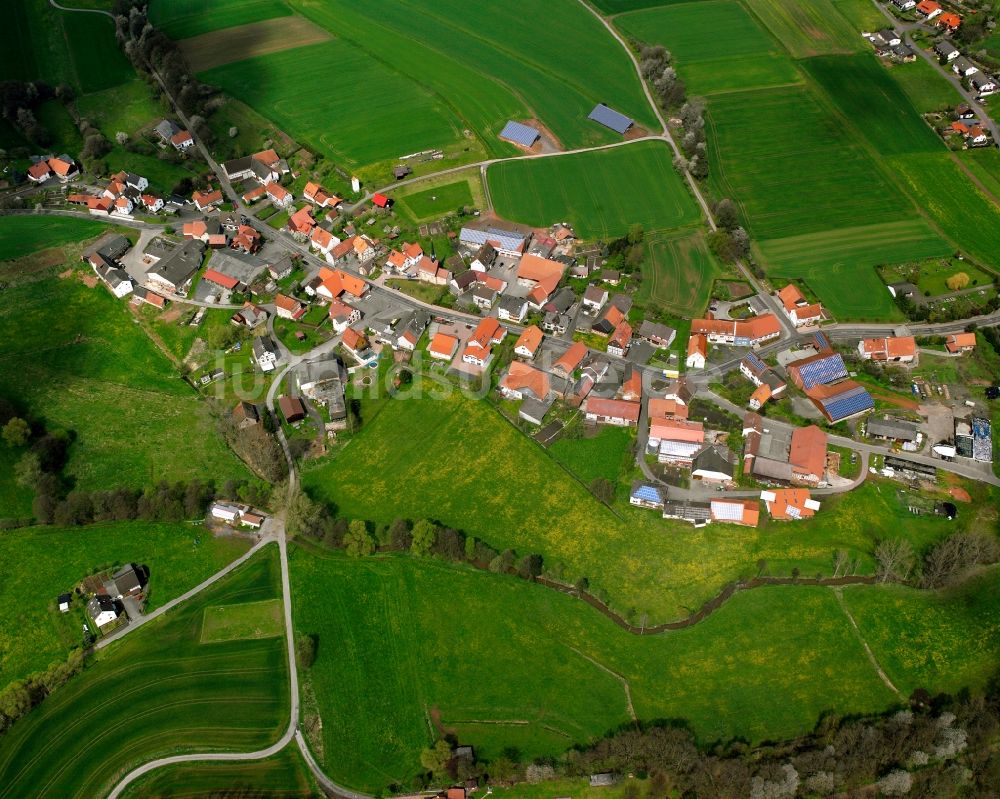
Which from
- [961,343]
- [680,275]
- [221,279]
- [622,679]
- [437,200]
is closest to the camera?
[622,679]

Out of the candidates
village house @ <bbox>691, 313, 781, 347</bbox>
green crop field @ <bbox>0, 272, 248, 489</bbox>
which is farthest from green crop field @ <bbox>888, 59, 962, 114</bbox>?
green crop field @ <bbox>0, 272, 248, 489</bbox>

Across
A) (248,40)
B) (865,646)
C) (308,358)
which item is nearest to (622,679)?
(865,646)

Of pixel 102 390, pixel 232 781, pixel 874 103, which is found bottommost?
pixel 232 781

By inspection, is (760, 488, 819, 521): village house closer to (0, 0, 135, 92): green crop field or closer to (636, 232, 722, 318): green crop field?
(636, 232, 722, 318): green crop field

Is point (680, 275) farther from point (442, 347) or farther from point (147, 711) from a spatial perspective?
point (147, 711)

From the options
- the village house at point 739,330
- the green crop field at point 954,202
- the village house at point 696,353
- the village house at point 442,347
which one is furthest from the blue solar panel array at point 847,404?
the village house at point 442,347

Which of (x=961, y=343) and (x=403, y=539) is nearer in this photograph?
(x=403, y=539)

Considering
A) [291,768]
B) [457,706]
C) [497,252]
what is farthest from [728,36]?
[291,768]

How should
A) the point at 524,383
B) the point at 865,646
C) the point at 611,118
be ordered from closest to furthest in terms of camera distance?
the point at 865,646, the point at 524,383, the point at 611,118
